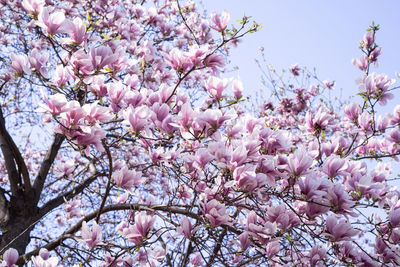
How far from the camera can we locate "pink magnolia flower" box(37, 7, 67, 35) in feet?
5.91

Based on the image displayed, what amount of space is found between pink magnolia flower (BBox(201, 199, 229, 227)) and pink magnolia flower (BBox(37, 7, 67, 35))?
123 centimetres

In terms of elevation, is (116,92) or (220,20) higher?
(220,20)

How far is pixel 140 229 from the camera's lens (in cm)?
184

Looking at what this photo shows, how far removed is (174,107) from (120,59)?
0.44 metres

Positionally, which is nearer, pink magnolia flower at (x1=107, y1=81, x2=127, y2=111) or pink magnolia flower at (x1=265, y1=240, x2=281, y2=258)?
pink magnolia flower at (x1=265, y1=240, x2=281, y2=258)

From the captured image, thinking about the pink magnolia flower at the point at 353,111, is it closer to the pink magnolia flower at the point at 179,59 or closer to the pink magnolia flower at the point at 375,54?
the pink magnolia flower at the point at 375,54

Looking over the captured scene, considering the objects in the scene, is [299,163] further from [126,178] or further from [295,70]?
[295,70]

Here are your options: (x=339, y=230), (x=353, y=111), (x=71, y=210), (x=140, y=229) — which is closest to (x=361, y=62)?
(x=353, y=111)

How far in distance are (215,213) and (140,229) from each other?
0.47 metres

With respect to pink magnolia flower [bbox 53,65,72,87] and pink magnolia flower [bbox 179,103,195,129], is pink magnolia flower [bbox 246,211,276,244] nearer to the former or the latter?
pink magnolia flower [bbox 179,103,195,129]

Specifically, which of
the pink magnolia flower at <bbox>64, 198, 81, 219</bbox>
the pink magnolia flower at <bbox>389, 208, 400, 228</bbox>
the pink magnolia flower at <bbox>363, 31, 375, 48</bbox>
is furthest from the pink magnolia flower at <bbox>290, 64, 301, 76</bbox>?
the pink magnolia flower at <bbox>389, 208, 400, 228</bbox>

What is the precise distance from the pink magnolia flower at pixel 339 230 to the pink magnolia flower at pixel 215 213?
1.77ft

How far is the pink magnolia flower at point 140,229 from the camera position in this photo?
184cm

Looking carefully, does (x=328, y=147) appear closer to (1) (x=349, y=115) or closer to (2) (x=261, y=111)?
(1) (x=349, y=115)
